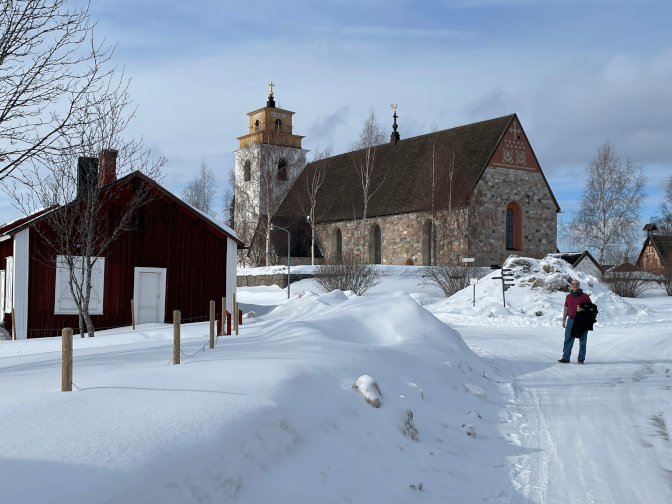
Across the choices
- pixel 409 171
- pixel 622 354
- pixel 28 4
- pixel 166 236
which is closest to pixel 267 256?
pixel 409 171

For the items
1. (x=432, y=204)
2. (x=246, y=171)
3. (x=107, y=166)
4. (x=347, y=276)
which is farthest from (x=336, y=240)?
(x=107, y=166)

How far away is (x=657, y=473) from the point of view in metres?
5.64

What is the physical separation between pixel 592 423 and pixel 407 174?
122 ft

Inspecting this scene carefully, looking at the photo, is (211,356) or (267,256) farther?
(267,256)

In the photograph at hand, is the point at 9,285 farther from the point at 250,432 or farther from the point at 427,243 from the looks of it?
the point at 427,243

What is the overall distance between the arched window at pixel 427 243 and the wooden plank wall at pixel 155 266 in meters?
21.3

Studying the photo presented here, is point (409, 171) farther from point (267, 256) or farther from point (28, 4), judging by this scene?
point (28, 4)

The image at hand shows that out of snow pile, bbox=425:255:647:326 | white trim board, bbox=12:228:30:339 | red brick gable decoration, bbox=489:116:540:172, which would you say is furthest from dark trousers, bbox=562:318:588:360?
red brick gable decoration, bbox=489:116:540:172

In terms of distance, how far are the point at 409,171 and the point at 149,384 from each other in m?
39.4

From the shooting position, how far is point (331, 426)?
573cm

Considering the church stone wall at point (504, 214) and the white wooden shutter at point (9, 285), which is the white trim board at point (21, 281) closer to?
the white wooden shutter at point (9, 285)

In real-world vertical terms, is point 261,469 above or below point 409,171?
below

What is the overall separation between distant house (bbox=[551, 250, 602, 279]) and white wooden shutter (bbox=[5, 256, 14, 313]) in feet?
85.6

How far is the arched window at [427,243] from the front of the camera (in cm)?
4056
